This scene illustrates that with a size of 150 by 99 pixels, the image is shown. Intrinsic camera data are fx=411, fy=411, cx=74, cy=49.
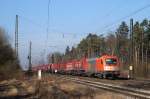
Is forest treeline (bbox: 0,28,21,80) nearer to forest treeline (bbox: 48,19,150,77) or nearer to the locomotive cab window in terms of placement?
the locomotive cab window

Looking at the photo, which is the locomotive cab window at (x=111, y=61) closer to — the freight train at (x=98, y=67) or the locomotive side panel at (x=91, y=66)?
the freight train at (x=98, y=67)

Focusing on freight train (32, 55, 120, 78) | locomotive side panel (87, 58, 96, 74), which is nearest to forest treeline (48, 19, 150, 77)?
freight train (32, 55, 120, 78)

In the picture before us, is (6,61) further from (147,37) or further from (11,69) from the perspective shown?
(147,37)

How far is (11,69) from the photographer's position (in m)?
63.8

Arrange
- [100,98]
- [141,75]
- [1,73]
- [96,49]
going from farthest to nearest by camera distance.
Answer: [96,49]
[141,75]
[1,73]
[100,98]

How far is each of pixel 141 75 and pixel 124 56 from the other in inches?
2284

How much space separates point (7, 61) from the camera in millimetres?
64062

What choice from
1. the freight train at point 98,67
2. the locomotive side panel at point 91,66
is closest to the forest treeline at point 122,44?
the freight train at point 98,67

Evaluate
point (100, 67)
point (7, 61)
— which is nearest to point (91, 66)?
point (100, 67)

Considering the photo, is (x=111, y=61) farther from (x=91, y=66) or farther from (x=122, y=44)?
Answer: (x=122, y=44)

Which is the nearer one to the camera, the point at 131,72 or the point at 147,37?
the point at 131,72

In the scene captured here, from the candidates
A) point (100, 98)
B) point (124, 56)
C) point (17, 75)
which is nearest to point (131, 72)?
point (17, 75)

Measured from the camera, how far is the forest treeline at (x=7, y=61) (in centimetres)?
6181

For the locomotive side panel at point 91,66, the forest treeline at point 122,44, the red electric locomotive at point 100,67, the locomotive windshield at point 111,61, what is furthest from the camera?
the forest treeline at point 122,44
